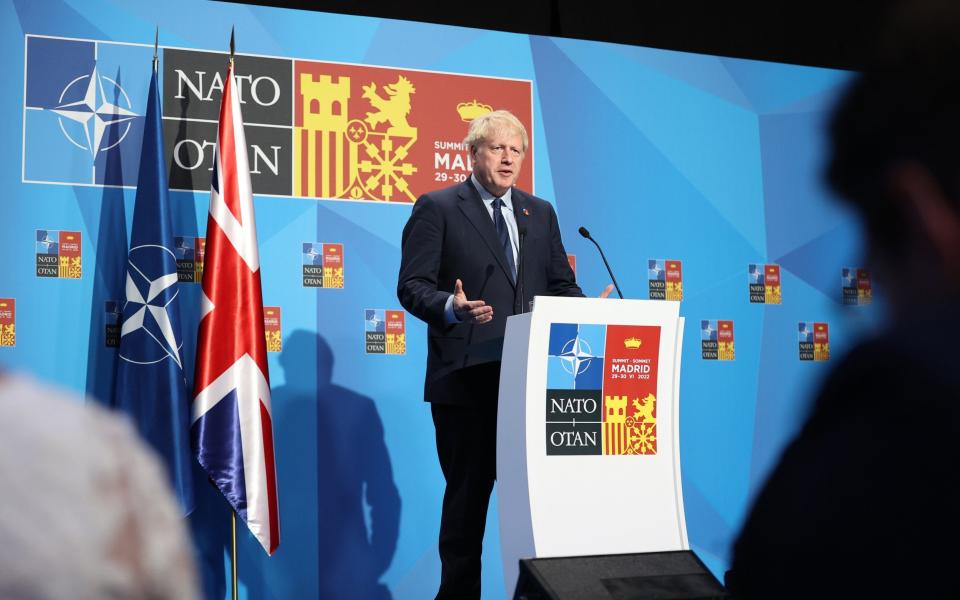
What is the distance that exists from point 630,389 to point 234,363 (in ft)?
5.55

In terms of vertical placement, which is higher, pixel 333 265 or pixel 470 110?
pixel 470 110

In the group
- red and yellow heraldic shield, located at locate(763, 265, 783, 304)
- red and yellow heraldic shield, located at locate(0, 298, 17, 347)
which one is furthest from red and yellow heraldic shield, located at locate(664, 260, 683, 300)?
red and yellow heraldic shield, located at locate(0, 298, 17, 347)

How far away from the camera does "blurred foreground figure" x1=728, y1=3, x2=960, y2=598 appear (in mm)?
526

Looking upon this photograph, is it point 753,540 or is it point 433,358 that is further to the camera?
point 433,358

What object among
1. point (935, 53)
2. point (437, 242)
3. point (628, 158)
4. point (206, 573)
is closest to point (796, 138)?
point (628, 158)

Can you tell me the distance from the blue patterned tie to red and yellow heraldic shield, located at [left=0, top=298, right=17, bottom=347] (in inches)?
80.8

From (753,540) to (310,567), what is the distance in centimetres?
390

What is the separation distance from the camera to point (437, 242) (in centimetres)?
336

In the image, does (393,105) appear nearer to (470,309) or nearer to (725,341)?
(470,309)

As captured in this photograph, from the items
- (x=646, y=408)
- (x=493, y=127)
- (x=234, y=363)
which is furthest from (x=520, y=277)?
(x=234, y=363)

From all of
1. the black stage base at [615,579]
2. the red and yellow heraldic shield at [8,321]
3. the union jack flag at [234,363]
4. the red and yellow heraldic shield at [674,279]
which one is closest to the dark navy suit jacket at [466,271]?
the union jack flag at [234,363]

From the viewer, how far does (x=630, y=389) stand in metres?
2.93

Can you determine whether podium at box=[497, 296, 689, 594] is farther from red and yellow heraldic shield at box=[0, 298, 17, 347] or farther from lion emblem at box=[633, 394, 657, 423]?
red and yellow heraldic shield at box=[0, 298, 17, 347]

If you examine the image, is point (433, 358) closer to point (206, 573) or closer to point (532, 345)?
point (532, 345)
